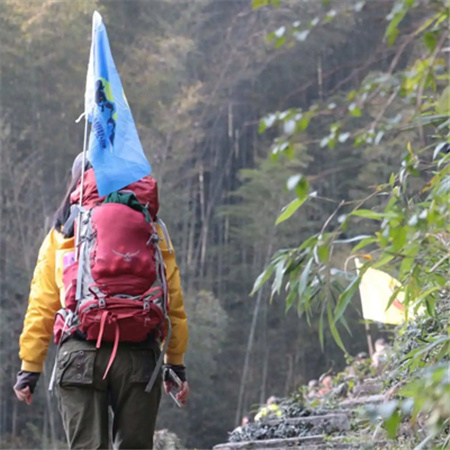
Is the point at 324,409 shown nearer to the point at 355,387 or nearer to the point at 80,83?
the point at 355,387

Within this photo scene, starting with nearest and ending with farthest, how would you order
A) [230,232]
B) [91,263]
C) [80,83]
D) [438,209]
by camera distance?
[438,209]
[91,263]
[80,83]
[230,232]

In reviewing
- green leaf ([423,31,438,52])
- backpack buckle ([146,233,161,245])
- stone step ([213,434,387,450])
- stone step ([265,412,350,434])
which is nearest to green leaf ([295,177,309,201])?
green leaf ([423,31,438,52])

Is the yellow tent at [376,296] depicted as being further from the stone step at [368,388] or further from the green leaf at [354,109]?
the green leaf at [354,109]

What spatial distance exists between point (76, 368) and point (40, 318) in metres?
0.23

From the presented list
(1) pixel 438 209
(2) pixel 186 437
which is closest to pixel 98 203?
(1) pixel 438 209

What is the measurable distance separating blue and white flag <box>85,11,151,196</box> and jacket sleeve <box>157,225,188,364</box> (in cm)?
22

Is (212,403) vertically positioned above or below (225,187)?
below

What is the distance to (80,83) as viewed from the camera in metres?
14.1

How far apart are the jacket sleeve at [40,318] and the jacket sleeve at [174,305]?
0.97 ft

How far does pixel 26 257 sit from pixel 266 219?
15.9 feet

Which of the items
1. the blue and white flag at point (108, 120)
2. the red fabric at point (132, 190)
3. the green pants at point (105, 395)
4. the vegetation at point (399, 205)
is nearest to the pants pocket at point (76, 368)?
the green pants at point (105, 395)

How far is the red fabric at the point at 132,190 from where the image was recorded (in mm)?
2709

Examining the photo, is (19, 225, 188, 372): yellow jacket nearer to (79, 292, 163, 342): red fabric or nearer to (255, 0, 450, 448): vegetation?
(79, 292, 163, 342): red fabric

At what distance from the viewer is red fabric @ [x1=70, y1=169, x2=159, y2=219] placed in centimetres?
271
